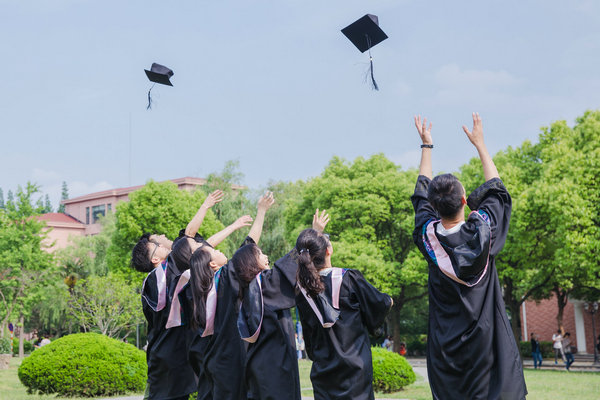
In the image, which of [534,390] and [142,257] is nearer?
[142,257]

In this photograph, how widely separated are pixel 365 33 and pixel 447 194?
3.92 metres

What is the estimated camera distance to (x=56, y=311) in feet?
130

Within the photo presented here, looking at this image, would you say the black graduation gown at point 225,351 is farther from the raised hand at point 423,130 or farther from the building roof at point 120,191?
the building roof at point 120,191

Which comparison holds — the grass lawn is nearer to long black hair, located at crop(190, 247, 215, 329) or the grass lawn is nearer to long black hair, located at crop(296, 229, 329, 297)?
long black hair, located at crop(190, 247, 215, 329)

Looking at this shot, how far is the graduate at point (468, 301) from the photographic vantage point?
137 inches

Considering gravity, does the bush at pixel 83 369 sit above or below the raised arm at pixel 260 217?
below

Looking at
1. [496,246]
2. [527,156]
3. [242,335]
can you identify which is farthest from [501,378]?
[527,156]

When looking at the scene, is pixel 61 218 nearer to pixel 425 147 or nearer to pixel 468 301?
pixel 425 147

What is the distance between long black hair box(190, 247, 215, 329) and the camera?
5227mm

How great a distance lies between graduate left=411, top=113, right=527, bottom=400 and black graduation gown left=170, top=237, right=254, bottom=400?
1.99 m

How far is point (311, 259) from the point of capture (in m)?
4.61

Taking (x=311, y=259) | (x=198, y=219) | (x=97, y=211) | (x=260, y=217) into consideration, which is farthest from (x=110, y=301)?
(x=97, y=211)

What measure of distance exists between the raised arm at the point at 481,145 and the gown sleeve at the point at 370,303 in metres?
1.34

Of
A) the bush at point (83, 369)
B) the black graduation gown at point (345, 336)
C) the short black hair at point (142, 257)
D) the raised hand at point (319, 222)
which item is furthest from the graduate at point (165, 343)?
the bush at point (83, 369)
